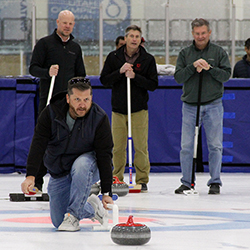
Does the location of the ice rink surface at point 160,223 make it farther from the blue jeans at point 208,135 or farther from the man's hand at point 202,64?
the man's hand at point 202,64

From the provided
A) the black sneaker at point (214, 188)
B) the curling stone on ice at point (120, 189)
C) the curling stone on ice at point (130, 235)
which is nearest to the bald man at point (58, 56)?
the curling stone on ice at point (120, 189)

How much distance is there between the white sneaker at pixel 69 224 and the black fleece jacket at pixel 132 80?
7.59ft

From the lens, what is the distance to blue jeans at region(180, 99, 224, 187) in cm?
499

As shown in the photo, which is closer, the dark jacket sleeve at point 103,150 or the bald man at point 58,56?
the dark jacket sleeve at point 103,150

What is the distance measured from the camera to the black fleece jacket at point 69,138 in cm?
303

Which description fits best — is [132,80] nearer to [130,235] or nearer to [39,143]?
[39,143]

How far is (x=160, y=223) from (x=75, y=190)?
2.00ft

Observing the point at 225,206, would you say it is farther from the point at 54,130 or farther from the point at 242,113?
the point at 242,113

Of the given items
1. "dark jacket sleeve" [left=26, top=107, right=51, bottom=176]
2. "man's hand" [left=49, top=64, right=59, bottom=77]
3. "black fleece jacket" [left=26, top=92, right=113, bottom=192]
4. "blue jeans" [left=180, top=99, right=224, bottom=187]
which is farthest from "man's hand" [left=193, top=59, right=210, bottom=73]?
"dark jacket sleeve" [left=26, top=107, right=51, bottom=176]

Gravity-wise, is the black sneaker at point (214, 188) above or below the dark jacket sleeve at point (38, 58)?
below

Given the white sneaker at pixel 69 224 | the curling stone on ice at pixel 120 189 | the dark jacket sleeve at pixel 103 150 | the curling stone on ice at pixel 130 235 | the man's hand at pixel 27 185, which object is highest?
the dark jacket sleeve at pixel 103 150

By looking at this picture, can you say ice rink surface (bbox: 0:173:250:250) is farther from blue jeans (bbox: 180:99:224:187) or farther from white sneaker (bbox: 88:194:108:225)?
blue jeans (bbox: 180:99:224:187)

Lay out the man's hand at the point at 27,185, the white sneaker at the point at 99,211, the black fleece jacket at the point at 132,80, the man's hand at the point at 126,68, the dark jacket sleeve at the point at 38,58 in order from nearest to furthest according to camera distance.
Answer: the man's hand at the point at 27,185 < the white sneaker at the point at 99,211 < the dark jacket sleeve at the point at 38,58 < the man's hand at the point at 126,68 < the black fleece jacket at the point at 132,80

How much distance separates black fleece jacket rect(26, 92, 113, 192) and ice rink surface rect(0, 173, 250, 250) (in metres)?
0.37
